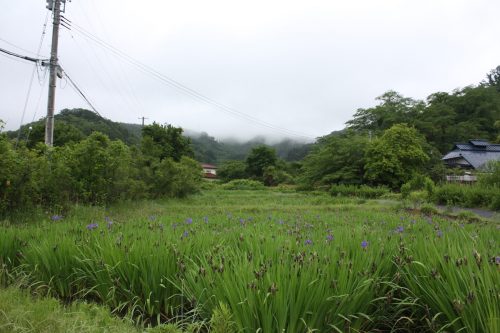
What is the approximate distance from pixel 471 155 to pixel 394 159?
42.9 feet

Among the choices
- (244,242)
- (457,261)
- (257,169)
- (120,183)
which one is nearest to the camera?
(457,261)

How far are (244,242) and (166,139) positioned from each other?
3239cm

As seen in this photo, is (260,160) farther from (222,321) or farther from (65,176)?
(222,321)

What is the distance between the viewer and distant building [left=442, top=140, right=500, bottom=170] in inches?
1454

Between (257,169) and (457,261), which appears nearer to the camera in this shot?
(457,261)

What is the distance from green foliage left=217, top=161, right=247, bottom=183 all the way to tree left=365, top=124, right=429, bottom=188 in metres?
30.0

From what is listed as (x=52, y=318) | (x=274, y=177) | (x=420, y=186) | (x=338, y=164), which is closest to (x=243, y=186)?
(x=274, y=177)

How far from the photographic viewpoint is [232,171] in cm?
6159

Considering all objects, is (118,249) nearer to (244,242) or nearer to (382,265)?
(244,242)

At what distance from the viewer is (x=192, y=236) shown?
11.5 ft

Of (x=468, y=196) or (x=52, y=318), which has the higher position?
(x=52, y=318)

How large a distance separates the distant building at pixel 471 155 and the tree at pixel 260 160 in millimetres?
26363

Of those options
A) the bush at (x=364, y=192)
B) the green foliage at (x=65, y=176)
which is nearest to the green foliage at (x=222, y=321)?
the green foliage at (x=65, y=176)

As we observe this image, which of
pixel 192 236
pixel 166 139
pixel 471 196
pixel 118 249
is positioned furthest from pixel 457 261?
pixel 166 139
